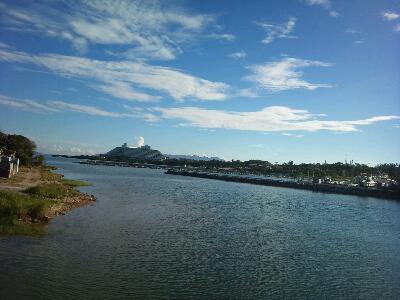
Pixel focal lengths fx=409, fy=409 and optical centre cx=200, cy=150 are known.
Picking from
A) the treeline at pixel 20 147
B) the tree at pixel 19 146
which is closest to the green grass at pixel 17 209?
the treeline at pixel 20 147

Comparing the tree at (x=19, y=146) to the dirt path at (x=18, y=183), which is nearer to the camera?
the dirt path at (x=18, y=183)

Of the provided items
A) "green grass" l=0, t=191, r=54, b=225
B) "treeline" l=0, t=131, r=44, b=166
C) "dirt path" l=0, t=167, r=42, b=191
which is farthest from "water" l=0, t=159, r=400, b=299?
"treeline" l=0, t=131, r=44, b=166

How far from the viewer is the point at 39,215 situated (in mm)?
34969

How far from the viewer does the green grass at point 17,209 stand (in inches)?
1266

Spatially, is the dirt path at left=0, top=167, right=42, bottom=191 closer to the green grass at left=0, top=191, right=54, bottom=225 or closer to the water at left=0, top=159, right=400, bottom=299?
the water at left=0, top=159, right=400, bottom=299

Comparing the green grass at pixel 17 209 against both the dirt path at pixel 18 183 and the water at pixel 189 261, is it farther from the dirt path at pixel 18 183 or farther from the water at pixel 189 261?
the dirt path at pixel 18 183

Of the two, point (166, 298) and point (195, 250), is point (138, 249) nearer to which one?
point (195, 250)

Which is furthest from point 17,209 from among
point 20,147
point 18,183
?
point 20,147

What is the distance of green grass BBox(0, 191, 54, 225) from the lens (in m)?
32.2

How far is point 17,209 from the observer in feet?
109

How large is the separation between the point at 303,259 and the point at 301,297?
8507 millimetres

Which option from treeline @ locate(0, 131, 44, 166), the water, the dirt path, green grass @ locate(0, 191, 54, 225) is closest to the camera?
the water

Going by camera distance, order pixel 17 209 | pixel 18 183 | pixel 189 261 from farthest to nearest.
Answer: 1. pixel 18 183
2. pixel 17 209
3. pixel 189 261

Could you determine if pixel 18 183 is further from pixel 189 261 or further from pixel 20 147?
pixel 20 147
